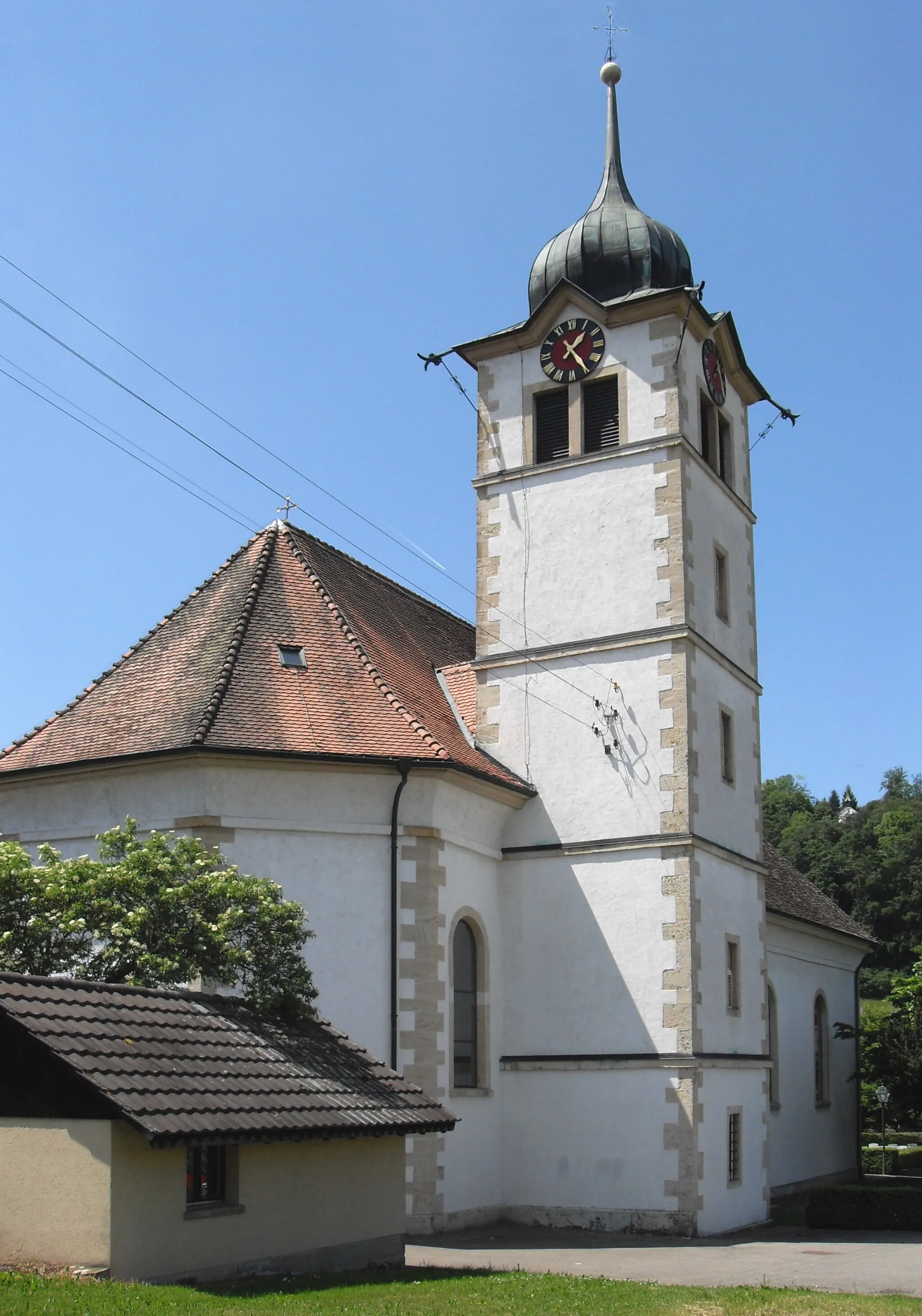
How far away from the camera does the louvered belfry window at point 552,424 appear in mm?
26250

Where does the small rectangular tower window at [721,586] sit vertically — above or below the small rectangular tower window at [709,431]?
below

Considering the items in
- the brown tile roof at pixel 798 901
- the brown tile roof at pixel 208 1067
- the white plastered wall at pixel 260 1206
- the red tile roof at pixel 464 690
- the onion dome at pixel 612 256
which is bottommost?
the white plastered wall at pixel 260 1206

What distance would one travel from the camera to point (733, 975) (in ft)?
80.4

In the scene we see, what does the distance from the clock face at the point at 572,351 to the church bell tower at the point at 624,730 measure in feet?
0.13

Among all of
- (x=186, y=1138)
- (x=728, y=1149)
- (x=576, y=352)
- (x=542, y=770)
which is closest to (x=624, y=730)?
(x=542, y=770)

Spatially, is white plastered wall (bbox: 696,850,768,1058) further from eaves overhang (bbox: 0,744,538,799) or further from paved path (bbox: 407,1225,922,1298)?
eaves overhang (bbox: 0,744,538,799)

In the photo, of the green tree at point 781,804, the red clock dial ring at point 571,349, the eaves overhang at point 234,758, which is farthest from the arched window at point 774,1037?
the green tree at point 781,804

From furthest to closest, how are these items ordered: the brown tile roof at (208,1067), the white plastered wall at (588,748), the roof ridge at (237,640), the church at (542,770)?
the white plastered wall at (588,748)
the church at (542,770)
the roof ridge at (237,640)
the brown tile roof at (208,1067)

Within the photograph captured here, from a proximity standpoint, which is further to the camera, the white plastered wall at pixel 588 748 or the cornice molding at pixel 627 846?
the white plastered wall at pixel 588 748

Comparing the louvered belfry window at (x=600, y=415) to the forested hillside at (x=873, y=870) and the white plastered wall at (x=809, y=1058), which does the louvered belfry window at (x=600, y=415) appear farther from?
the forested hillside at (x=873, y=870)

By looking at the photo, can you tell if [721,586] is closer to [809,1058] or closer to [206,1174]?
[809,1058]

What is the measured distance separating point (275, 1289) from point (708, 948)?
11799 mm

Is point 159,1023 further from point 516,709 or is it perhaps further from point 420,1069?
point 516,709

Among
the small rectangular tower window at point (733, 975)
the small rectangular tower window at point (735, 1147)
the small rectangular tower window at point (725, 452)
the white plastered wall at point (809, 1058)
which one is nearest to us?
the small rectangular tower window at point (735, 1147)
